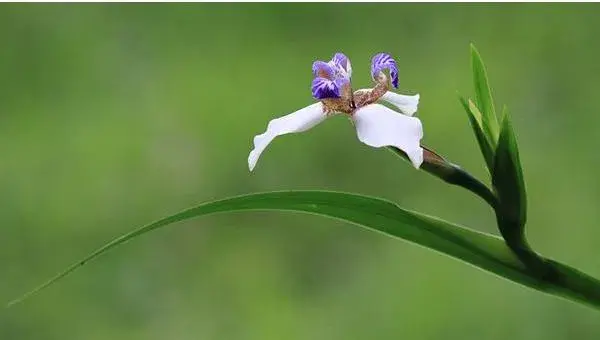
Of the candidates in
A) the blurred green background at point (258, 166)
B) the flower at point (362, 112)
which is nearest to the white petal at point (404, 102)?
the flower at point (362, 112)

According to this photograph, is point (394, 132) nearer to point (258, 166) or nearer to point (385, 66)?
point (385, 66)

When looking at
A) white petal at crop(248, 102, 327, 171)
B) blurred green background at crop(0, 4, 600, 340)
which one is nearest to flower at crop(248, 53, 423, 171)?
white petal at crop(248, 102, 327, 171)

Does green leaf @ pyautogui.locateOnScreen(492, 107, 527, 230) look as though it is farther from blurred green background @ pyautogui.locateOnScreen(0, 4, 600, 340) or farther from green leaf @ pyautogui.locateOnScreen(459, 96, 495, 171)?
blurred green background @ pyautogui.locateOnScreen(0, 4, 600, 340)

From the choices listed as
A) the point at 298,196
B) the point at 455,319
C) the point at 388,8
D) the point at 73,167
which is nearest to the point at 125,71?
the point at 73,167

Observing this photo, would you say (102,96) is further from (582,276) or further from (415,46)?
(582,276)

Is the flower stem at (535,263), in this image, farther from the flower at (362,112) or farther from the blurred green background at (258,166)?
the blurred green background at (258,166)

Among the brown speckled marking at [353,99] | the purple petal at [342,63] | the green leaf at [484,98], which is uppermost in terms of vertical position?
the purple petal at [342,63]
